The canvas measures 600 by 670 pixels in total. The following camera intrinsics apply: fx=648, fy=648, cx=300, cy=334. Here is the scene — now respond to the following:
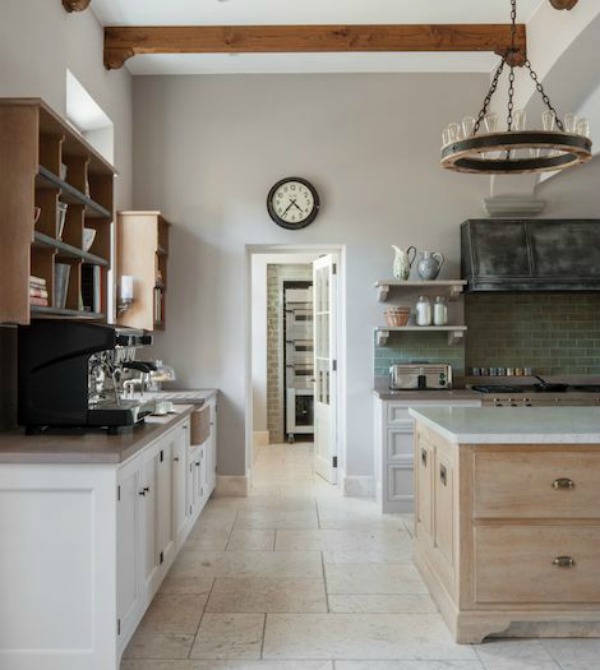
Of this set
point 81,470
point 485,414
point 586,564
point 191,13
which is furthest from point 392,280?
point 81,470

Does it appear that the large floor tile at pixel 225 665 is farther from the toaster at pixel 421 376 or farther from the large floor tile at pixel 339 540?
the toaster at pixel 421 376

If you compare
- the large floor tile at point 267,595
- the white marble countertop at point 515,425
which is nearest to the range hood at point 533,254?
the white marble countertop at point 515,425

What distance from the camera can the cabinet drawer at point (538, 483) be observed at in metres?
2.73

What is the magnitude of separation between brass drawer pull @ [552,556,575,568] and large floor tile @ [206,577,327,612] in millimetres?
1094

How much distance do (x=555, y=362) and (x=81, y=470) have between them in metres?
4.35

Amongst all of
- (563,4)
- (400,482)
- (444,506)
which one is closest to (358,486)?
(400,482)

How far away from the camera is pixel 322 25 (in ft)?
15.3

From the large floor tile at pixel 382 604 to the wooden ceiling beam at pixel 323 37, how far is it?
3664 mm

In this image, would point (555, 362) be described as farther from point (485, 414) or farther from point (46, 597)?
point (46, 597)

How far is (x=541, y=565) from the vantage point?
2.73m

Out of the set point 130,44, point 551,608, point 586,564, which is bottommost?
point 551,608

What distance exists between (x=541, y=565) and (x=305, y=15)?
150 inches

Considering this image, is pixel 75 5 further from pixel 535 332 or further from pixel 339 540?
pixel 535 332

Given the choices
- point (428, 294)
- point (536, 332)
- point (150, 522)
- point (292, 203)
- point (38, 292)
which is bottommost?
point (150, 522)
